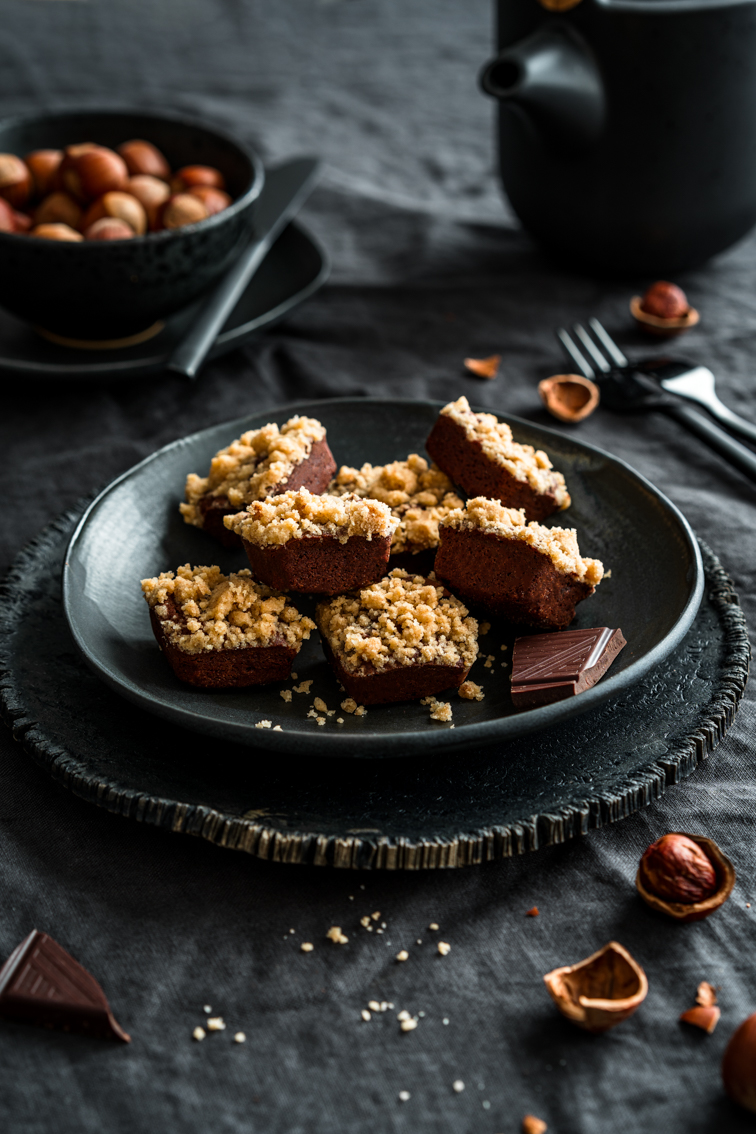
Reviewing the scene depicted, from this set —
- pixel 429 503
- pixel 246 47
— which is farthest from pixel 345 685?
pixel 246 47

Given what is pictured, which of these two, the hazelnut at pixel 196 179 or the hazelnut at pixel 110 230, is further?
the hazelnut at pixel 196 179

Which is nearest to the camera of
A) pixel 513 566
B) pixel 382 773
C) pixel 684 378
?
pixel 382 773

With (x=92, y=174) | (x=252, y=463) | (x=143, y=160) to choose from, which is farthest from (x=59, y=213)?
(x=252, y=463)

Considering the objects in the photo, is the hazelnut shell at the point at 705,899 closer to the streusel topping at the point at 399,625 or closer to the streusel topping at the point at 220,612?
the streusel topping at the point at 399,625

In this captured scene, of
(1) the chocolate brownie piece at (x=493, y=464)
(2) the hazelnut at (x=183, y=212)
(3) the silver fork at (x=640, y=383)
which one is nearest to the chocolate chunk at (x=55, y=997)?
(1) the chocolate brownie piece at (x=493, y=464)

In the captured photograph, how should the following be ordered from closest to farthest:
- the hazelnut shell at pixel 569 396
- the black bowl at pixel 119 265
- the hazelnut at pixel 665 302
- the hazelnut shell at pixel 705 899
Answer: the hazelnut shell at pixel 705 899
the black bowl at pixel 119 265
the hazelnut shell at pixel 569 396
the hazelnut at pixel 665 302

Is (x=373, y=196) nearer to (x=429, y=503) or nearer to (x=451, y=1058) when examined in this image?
(x=429, y=503)

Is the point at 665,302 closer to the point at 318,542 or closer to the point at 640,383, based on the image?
the point at 640,383

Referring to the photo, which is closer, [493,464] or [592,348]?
[493,464]
